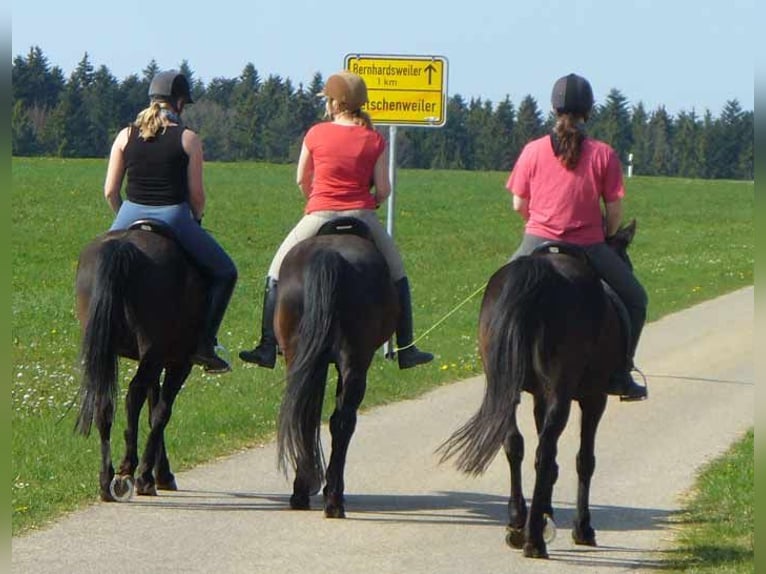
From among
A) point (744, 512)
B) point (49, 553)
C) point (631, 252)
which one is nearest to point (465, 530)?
point (744, 512)

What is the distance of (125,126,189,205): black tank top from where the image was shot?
33.3ft

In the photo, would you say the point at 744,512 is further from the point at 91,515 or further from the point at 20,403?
the point at 20,403

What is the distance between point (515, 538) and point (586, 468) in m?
0.66

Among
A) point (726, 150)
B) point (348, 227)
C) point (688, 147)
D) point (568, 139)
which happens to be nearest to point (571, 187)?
point (568, 139)

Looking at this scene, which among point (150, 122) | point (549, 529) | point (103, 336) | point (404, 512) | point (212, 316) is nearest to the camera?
point (549, 529)

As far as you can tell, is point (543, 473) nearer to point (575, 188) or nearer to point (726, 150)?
point (575, 188)

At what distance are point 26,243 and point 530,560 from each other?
95.3 feet

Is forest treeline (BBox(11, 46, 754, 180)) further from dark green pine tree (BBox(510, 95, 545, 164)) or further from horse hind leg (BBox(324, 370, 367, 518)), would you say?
horse hind leg (BBox(324, 370, 367, 518))

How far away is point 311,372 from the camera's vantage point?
9.40m

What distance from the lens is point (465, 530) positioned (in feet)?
30.9

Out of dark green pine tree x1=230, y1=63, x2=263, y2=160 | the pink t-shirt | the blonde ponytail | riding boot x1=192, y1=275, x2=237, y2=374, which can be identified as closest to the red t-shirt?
riding boot x1=192, y1=275, x2=237, y2=374

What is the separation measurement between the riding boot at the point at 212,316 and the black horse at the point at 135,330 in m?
0.06

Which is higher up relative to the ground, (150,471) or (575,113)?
(575,113)

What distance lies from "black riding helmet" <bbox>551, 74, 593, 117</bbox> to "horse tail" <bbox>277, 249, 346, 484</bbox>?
1.67 m
